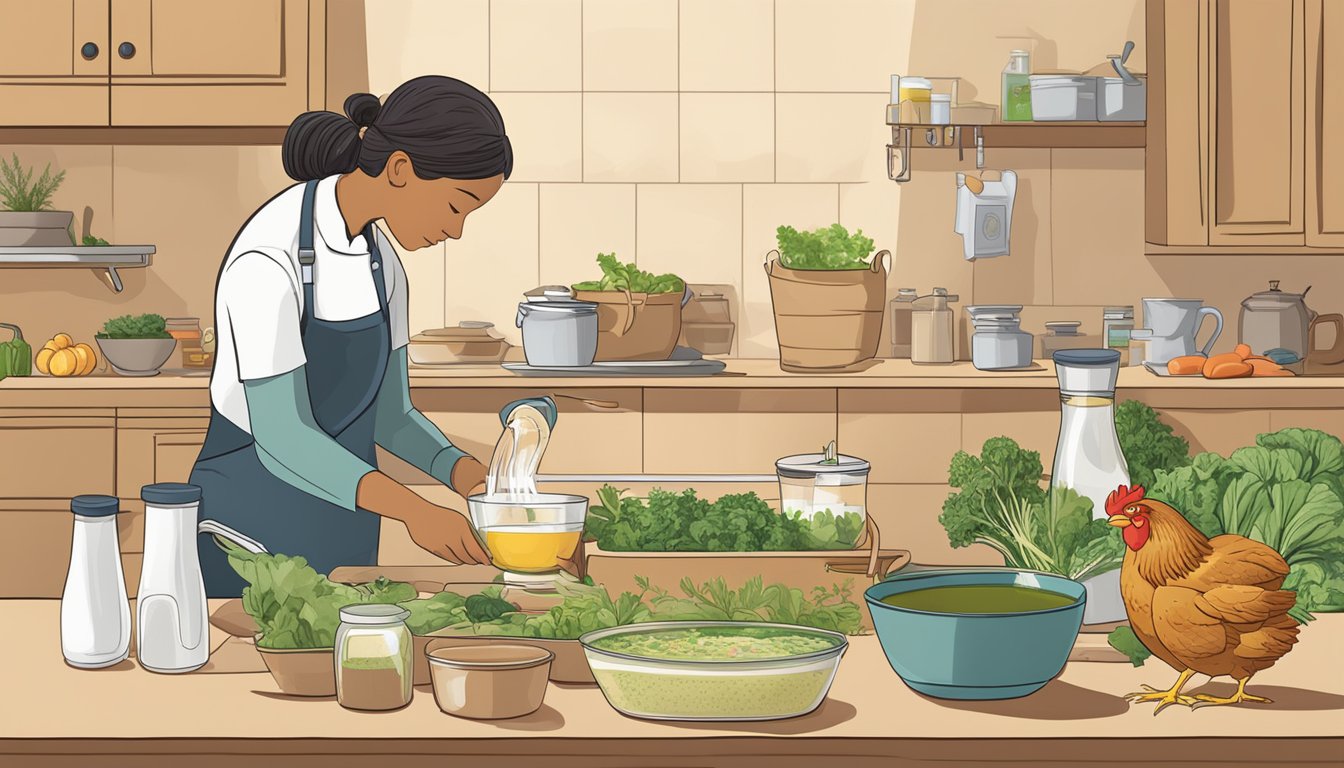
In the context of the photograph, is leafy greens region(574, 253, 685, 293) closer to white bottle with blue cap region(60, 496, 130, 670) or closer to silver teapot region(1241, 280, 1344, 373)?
silver teapot region(1241, 280, 1344, 373)

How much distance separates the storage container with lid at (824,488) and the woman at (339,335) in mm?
369

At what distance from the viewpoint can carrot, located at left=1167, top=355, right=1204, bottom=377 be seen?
12.6ft

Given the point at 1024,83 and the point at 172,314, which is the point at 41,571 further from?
the point at 1024,83

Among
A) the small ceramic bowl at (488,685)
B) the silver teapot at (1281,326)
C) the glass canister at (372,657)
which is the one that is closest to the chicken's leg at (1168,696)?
the small ceramic bowl at (488,685)

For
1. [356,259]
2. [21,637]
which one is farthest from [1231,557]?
[356,259]

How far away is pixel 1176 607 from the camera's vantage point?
4.36 feet

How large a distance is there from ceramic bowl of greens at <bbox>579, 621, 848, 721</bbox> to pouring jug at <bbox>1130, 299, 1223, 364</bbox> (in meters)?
2.95

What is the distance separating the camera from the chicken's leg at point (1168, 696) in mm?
1351

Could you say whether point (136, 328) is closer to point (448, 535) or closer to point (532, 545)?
point (448, 535)

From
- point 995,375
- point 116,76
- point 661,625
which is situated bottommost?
point 661,625

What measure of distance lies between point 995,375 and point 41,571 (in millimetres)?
2430

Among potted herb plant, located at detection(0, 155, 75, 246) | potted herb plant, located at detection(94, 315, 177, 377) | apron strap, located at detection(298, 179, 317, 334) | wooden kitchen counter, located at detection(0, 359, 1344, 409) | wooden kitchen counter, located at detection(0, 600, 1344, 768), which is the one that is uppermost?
potted herb plant, located at detection(0, 155, 75, 246)

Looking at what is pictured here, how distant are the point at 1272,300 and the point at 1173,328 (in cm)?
32

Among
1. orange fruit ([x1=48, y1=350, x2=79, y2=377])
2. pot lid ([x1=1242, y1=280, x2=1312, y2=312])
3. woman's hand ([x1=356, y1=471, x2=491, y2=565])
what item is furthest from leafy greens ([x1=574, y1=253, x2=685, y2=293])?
woman's hand ([x1=356, y1=471, x2=491, y2=565])
